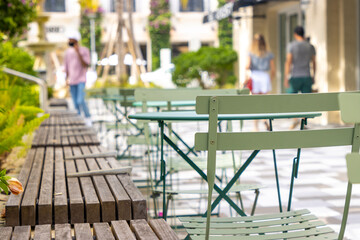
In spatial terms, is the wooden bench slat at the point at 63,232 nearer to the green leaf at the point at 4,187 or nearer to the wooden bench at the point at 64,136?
the green leaf at the point at 4,187

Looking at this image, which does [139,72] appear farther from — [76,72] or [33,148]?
[33,148]

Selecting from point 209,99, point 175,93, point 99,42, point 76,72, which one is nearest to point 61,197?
point 209,99

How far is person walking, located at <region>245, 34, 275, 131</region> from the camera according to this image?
10609mm

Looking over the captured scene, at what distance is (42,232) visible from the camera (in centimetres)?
256

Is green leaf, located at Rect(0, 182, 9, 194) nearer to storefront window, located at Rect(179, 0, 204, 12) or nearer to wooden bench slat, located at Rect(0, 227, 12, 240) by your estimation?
wooden bench slat, located at Rect(0, 227, 12, 240)

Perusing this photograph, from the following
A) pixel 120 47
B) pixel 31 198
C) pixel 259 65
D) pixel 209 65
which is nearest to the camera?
pixel 31 198

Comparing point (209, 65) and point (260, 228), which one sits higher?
point (209, 65)

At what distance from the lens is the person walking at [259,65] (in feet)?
34.8

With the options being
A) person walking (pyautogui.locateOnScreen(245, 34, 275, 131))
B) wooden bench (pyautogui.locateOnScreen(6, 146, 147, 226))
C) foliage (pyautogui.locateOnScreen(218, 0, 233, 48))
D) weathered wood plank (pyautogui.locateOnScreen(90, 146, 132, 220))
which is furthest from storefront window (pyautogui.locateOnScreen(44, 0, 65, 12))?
weathered wood plank (pyautogui.locateOnScreen(90, 146, 132, 220))

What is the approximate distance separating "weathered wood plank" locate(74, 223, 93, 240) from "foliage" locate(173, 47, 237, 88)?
52.2 ft

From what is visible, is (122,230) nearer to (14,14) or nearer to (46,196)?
(46,196)

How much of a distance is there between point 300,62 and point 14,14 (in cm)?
475

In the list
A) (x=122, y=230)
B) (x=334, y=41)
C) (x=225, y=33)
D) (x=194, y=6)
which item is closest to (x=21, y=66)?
(x=334, y=41)

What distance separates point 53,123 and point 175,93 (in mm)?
3891
